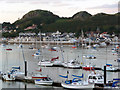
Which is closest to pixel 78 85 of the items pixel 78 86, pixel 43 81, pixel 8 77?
pixel 78 86

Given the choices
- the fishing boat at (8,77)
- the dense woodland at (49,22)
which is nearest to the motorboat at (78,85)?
the fishing boat at (8,77)

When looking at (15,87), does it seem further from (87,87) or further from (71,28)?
(71,28)

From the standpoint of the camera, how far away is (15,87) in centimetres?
1003

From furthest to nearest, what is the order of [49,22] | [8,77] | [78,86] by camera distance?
[49,22], [8,77], [78,86]

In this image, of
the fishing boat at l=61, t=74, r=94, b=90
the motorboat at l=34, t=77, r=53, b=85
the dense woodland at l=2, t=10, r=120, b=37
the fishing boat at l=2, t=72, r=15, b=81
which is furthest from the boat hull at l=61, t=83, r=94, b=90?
the dense woodland at l=2, t=10, r=120, b=37

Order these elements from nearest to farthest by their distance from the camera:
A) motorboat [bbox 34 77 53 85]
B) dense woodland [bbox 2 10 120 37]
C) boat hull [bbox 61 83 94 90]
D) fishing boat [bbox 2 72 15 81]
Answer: boat hull [bbox 61 83 94 90], motorboat [bbox 34 77 53 85], fishing boat [bbox 2 72 15 81], dense woodland [bbox 2 10 120 37]

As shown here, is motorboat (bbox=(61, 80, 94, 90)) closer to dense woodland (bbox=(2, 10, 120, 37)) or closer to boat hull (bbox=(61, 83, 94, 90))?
boat hull (bbox=(61, 83, 94, 90))

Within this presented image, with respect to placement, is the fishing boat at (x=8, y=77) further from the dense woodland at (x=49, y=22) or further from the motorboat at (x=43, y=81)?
the dense woodland at (x=49, y=22)

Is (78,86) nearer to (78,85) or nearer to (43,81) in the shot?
(78,85)

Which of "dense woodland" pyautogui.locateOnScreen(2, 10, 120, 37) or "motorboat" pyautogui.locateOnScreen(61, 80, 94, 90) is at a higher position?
"dense woodland" pyautogui.locateOnScreen(2, 10, 120, 37)

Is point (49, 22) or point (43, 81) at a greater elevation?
point (49, 22)

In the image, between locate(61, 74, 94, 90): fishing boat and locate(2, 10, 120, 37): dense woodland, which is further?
locate(2, 10, 120, 37): dense woodland

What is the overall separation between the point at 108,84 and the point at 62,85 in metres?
1.58

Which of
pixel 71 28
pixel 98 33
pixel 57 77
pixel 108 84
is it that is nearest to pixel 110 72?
pixel 57 77
